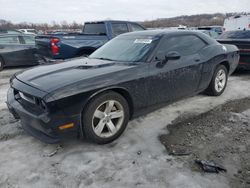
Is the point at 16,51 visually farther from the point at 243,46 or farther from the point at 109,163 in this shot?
the point at 243,46

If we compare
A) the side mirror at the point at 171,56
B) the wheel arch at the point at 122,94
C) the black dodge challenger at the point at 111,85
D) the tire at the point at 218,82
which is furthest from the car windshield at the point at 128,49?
the tire at the point at 218,82

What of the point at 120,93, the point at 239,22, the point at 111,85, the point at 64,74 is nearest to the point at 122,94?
the point at 120,93

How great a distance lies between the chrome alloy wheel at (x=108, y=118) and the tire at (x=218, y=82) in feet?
8.72

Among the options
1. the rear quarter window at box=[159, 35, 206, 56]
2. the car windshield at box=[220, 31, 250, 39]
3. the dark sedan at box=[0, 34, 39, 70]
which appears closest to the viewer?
the rear quarter window at box=[159, 35, 206, 56]

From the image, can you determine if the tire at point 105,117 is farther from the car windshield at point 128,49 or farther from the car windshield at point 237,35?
the car windshield at point 237,35

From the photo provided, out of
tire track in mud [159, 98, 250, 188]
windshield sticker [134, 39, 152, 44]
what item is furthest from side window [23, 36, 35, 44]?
tire track in mud [159, 98, 250, 188]

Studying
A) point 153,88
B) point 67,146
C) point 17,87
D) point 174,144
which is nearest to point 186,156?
point 174,144

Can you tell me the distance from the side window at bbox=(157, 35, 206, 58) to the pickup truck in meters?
3.88

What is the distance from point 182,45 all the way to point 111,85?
1.93 m

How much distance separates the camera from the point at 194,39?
4707 mm

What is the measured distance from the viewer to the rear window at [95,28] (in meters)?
8.33

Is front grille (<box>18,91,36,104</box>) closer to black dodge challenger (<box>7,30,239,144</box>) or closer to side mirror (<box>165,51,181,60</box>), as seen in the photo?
black dodge challenger (<box>7,30,239,144</box>)

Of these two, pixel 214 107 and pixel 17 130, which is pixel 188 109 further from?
pixel 17 130

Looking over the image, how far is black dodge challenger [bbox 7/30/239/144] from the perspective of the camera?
2.89 metres
